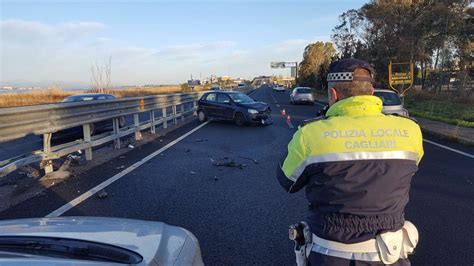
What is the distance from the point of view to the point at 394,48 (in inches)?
1518

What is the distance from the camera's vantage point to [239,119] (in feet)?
60.2

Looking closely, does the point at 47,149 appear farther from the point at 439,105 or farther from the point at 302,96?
the point at 302,96

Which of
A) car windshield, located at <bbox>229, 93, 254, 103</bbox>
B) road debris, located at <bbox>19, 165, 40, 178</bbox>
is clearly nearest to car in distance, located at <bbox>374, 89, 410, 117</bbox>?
car windshield, located at <bbox>229, 93, 254, 103</bbox>

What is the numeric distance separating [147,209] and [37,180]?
285cm

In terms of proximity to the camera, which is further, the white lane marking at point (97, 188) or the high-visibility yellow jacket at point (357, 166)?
the white lane marking at point (97, 188)

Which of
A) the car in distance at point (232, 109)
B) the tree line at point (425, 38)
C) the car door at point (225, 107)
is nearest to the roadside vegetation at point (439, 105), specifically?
the tree line at point (425, 38)

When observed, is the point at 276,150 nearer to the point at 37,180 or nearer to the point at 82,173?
the point at 82,173

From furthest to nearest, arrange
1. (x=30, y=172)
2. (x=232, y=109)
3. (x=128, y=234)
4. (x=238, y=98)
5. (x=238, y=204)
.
A: (x=238, y=98)
(x=232, y=109)
(x=30, y=172)
(x=238, y=204)
(x=128, y=234)

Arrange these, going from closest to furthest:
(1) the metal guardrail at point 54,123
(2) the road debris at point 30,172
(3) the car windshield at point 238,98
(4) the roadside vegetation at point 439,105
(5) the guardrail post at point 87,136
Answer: (1) the metal guardrail at point 54,123 → (2) the road debris at point 30,172 → (5) the guardrail post at point 87,136 → (3) the car windshield at point 238,98 → (4) the roadside vegetation at point 439,105

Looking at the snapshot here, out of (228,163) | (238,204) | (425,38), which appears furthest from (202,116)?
(425,38)

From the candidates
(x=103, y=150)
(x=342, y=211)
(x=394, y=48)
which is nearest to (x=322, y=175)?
(x=342, y=211)

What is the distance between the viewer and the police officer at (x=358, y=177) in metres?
2.14

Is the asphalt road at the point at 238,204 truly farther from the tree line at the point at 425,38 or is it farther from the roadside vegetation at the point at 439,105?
the tree line at the point at 425,38

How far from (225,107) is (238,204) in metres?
13.0
